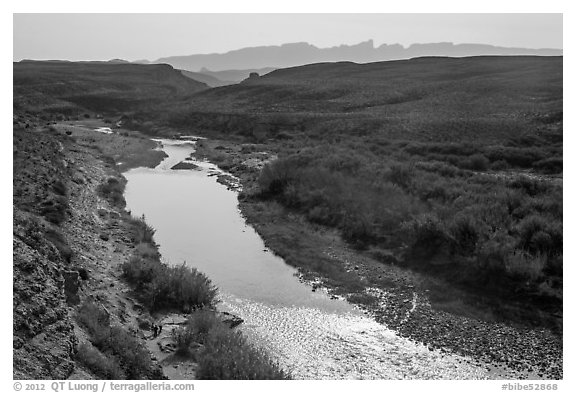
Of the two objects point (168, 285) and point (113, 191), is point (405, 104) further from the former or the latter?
point (168, 285)

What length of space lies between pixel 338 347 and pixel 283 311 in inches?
103

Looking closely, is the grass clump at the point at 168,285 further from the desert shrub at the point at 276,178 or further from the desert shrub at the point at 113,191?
the desert shrub at the point at 276,178

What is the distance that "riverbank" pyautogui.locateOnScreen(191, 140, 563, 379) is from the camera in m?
13.2

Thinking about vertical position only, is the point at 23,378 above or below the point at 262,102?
below

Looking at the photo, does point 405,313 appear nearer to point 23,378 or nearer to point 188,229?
point 23,378

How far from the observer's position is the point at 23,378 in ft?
30.7

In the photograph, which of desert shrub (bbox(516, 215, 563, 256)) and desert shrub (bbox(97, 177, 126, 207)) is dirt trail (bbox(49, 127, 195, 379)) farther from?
desert shrub (bbox(516, 215, 563, 256))

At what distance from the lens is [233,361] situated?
37.9ft

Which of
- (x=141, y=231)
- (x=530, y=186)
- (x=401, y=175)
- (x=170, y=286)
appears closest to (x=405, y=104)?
(x=401, y=175)

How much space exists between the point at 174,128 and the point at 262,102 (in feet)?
71.2

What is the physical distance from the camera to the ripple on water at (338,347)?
12516 mm

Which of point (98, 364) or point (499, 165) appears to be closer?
point (98, 364)

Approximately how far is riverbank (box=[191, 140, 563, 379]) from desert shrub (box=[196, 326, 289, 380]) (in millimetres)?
4720

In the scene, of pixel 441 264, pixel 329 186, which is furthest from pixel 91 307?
pixel 329 186
